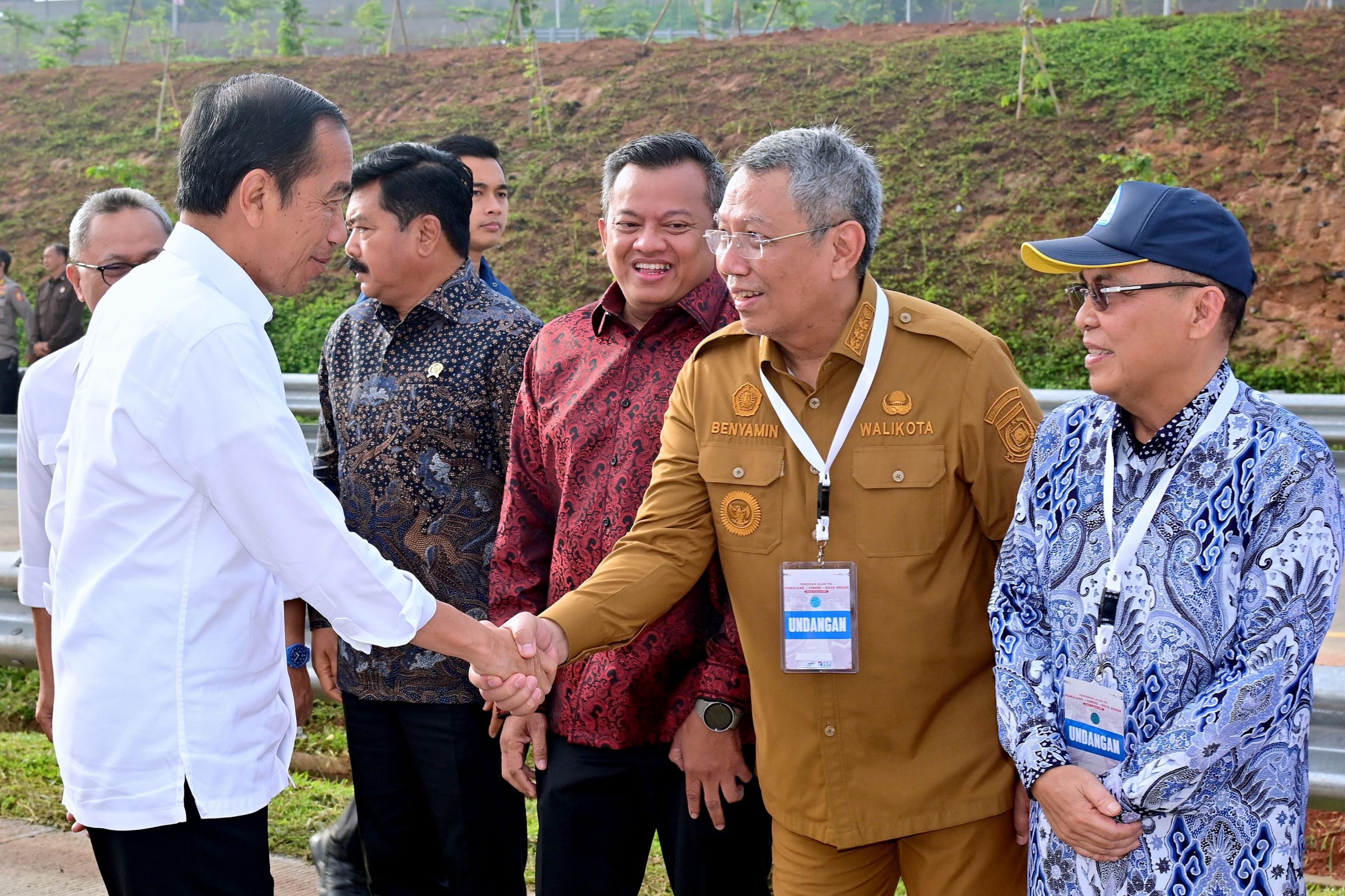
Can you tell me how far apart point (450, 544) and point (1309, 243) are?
10.5 meters

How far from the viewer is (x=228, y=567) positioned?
205 cm

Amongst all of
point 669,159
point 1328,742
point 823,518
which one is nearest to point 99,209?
point 669,159

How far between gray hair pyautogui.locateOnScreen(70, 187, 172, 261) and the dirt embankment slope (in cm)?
838

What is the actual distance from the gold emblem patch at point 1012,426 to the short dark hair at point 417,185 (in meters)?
1.42

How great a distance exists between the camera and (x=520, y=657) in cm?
247

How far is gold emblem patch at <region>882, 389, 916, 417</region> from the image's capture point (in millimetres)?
2365

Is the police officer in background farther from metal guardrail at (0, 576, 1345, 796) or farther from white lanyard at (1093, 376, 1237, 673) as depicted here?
white lanyard at (1093, 376, 1237, 673)

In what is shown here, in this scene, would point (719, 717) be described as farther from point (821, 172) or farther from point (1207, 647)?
point (821, 172)

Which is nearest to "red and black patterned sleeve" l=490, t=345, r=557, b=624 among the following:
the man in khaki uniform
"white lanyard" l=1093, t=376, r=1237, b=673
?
the man in khaki uniform

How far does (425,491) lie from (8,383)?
10099mm

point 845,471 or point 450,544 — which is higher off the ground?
point 845,471

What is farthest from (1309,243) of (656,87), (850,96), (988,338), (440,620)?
(440,620)

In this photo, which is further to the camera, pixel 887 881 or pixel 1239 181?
pixel 1239 181

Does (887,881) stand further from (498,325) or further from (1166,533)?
(498,325)
